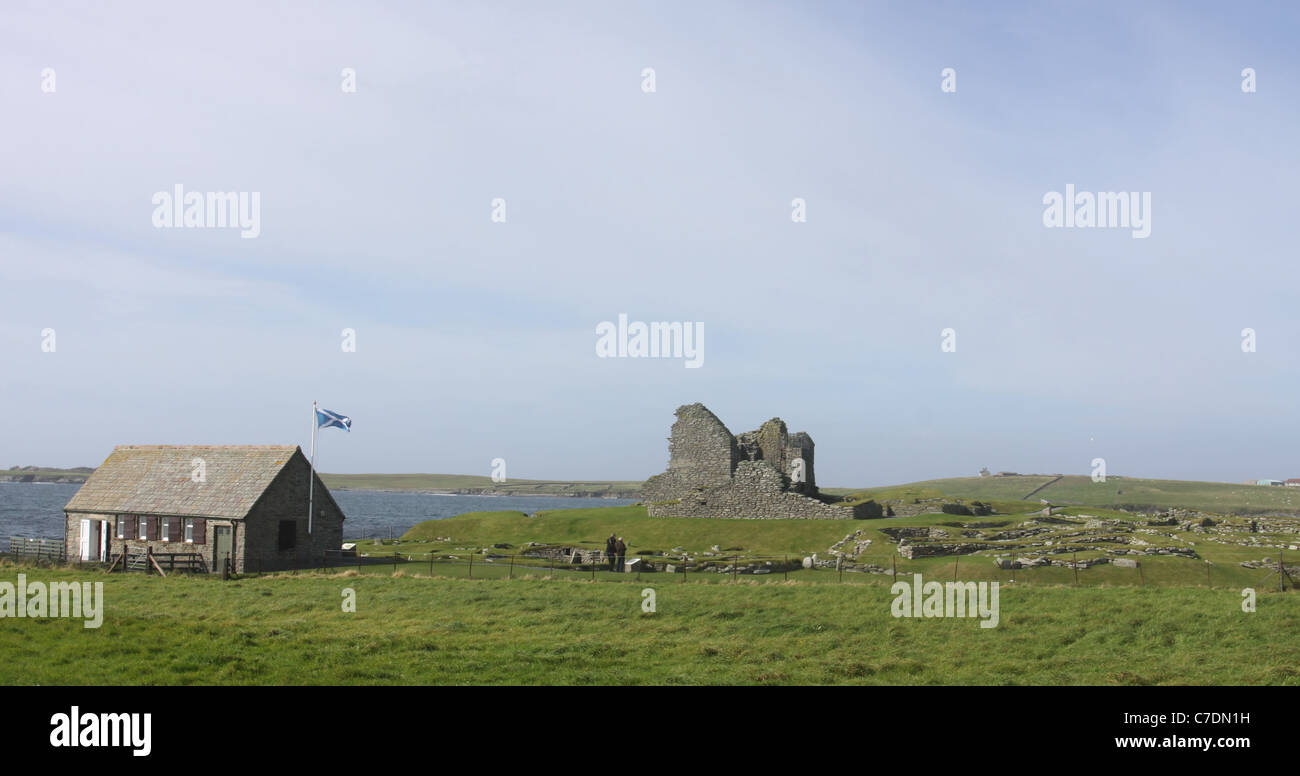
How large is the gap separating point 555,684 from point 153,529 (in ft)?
117

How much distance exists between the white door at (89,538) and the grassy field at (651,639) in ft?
47.5

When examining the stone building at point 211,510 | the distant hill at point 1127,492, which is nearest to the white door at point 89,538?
the stone building at point 211,510

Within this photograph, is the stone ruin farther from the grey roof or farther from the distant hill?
the distant hill

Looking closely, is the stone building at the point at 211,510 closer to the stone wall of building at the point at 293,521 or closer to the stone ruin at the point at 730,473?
the stone wall of building at the point at 293,521

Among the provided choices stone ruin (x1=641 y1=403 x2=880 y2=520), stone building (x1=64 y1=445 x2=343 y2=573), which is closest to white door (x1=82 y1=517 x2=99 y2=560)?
stone building (x1=64 y1=445 x2=343 y2=573)

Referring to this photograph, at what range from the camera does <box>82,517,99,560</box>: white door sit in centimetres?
4681

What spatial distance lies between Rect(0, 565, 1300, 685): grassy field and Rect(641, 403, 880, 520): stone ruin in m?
27.0

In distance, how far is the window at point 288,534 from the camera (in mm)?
44719

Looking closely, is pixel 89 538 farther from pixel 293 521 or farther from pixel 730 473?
pixel 730 473

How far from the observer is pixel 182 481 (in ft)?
154
